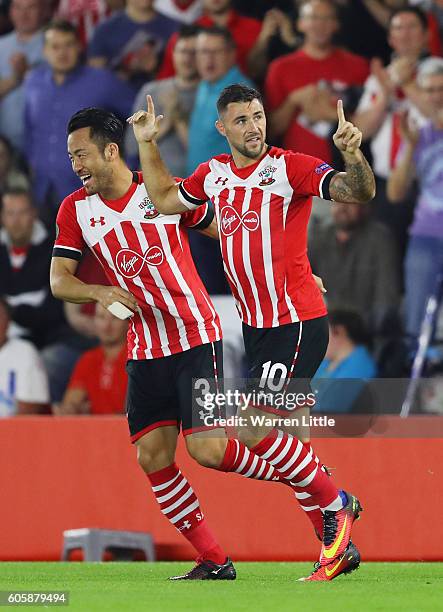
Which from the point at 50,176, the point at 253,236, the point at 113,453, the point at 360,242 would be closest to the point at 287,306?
the point at 253,236

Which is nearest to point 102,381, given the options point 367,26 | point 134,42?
point 134,42

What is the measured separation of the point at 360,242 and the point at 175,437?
403 centimetres

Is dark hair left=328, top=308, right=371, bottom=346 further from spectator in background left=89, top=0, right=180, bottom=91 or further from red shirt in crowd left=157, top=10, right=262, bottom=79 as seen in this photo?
spectator in background left=89, top=0, right=180, bottom=91

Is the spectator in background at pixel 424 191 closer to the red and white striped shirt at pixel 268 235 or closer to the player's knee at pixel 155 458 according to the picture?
the red and white striped shirt at pixel 268 235

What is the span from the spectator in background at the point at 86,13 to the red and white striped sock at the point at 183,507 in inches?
238

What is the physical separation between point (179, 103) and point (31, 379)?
2.67m

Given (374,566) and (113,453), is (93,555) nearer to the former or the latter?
(113,453)

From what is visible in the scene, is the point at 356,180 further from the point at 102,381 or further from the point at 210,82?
the point at 210,82

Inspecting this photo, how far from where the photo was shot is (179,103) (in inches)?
443

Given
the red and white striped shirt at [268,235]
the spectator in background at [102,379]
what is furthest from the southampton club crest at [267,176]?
the spectator in background at [102,379]

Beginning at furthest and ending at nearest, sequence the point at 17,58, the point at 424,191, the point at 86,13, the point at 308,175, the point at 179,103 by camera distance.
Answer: the point at 17,58, the point at 86,13, the point at 179,103, the point at 424,191, the point at 308,175

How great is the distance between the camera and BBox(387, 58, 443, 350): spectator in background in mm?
10453

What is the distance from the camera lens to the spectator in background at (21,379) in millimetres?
10891

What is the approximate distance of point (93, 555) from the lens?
8.53m
